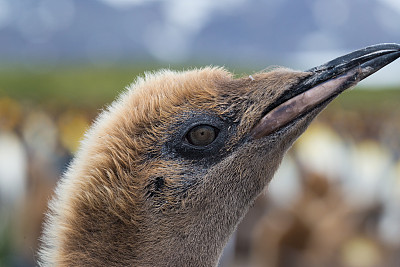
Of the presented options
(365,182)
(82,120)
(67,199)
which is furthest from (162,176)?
(82,120)

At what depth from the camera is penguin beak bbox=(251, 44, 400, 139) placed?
75.8 inches

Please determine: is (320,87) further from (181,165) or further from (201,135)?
(181,165)

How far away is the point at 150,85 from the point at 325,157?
816 centimetres

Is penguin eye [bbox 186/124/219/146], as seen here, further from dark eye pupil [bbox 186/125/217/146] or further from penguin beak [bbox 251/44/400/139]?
penguin beak [bbox 251/44/400/139]

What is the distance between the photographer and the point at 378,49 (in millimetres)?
1998

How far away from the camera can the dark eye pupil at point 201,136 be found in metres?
1.95

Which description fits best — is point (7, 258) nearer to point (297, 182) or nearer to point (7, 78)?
point (297, 182)

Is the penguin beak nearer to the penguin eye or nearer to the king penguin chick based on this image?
the king penguin chick

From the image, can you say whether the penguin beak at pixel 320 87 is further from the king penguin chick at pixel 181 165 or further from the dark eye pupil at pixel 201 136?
the dark eye pupil at pixel 201 136

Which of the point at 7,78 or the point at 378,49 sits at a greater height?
the point at 7,78

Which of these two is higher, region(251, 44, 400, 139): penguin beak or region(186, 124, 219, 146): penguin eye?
region(251, 44, 400, 139): penguin beak

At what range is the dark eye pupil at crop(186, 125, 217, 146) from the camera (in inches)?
76.6

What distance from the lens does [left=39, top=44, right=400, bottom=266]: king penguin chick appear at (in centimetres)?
189

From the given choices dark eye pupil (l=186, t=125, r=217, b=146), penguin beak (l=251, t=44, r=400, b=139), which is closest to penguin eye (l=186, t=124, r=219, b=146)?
dark eye pupil (l=186, t=125, r=217, b=146)
